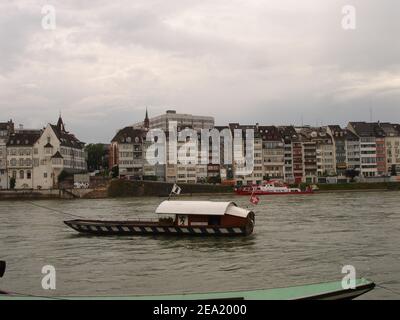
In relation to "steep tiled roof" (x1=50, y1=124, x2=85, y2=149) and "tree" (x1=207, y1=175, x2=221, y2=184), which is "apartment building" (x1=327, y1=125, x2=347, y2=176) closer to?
"tree" (x1=207, y1=175, x2=221, y2=184)

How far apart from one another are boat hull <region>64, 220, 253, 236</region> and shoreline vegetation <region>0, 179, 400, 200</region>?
204ft

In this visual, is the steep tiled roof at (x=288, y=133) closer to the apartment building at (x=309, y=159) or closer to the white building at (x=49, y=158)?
the apartment building at (x=309, y=159)

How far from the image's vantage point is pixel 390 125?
471ft

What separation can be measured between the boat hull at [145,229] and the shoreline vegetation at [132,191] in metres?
62.1

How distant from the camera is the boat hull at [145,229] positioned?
35906mm

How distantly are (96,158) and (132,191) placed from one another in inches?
1980

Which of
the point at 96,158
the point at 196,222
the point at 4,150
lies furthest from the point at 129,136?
the point at 196,222

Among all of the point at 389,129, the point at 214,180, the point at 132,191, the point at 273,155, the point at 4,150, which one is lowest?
the point at 132,191

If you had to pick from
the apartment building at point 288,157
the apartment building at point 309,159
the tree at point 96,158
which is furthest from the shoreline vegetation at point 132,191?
the tree at point 96,158

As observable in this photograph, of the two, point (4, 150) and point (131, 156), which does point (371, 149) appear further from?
point (4, 150)

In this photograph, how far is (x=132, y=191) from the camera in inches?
4058

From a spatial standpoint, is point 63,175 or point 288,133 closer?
point 63,175
